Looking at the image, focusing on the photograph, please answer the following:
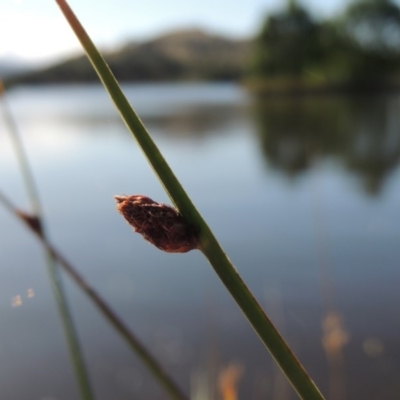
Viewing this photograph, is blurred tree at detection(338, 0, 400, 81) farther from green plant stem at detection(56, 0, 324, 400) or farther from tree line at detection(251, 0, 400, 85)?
green plant stem at detection(56, 0, 324, 400)

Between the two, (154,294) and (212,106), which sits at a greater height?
(212,106)

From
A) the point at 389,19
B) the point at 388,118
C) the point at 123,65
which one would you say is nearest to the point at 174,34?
the point at 123,65

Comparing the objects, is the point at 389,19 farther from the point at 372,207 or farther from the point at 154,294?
the point at 154,294

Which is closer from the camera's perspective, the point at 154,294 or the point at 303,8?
the point at 154,294

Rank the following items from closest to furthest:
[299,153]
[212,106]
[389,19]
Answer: [299,153]
[212,106]
[389,19]

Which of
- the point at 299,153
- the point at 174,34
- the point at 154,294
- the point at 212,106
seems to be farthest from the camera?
the point at 174,34

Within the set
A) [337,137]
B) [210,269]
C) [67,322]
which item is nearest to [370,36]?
[337,137]

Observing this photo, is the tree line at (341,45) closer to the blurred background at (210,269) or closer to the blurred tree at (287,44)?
the blurred tree at (287,44)
